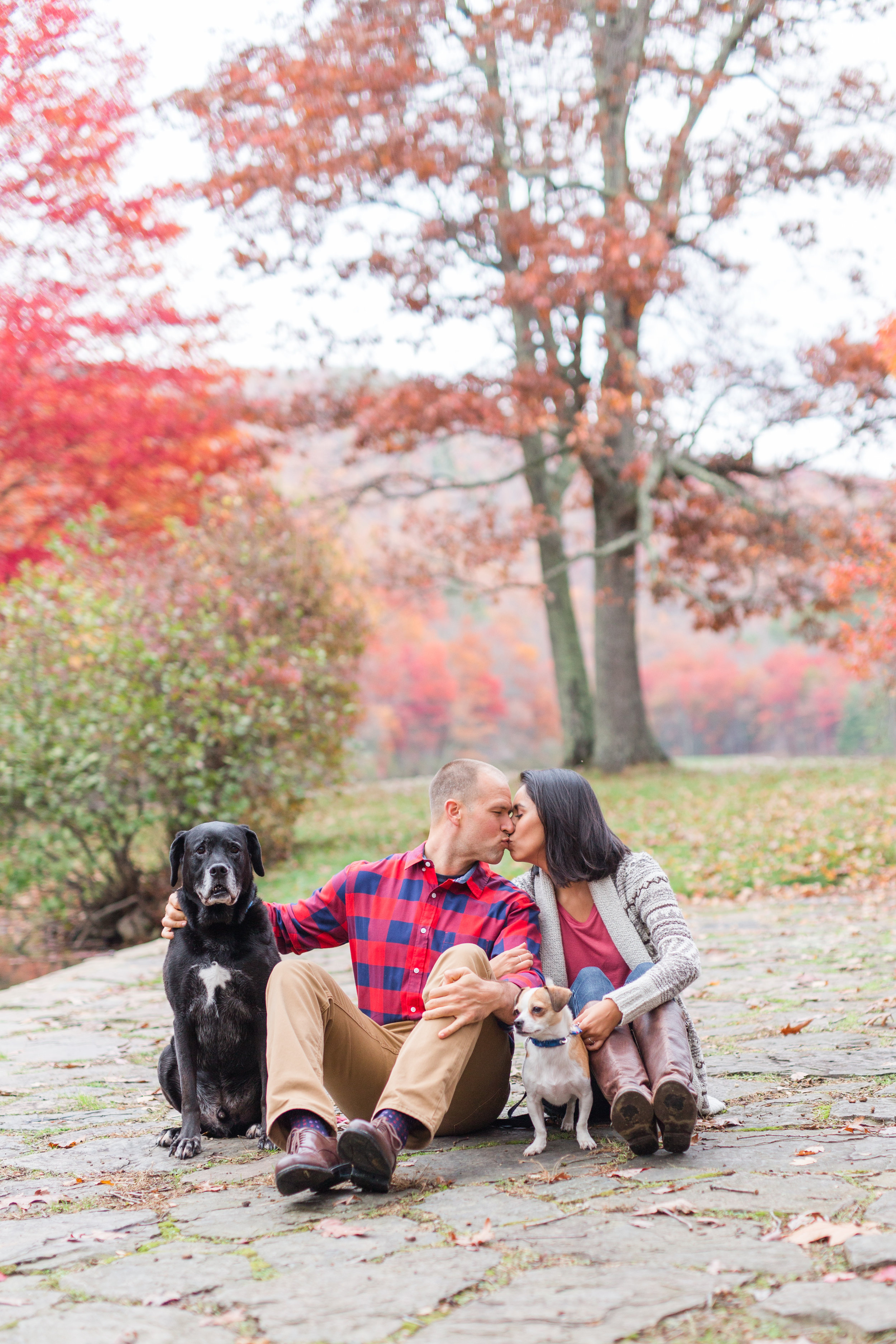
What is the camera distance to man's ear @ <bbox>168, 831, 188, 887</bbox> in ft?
12.3

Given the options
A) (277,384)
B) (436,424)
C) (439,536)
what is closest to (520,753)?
(277,384)

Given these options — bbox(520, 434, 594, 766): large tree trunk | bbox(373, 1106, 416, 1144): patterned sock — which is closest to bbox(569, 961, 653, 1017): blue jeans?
bbox(373, 1106, 416, 1144): patterned sock

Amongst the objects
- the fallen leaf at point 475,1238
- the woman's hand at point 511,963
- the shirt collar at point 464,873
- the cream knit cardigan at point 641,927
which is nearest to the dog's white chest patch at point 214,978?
the shirt collar at point 464,873

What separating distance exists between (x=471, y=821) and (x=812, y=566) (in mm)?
15265

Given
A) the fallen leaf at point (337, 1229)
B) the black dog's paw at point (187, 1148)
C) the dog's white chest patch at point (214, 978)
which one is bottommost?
the black dog's paw at point (187, 1148)

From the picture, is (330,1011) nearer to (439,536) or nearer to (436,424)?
(436,424)

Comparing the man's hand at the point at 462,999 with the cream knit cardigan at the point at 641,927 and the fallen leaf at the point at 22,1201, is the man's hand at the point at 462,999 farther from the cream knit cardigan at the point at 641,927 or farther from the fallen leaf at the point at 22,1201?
the fallen leaf at the point at 22,1201

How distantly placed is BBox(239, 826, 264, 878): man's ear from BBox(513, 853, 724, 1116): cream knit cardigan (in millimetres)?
890

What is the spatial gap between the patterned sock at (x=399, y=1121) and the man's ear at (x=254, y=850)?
3.36ft

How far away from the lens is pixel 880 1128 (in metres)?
3.30

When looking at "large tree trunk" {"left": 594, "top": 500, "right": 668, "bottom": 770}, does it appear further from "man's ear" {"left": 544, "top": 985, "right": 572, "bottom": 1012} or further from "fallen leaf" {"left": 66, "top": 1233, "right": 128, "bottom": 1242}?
"fallen leaf" {"left": 66, "top": 1233, "right": 128, "bottom": 1242}

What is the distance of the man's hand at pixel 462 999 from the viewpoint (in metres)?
3.10

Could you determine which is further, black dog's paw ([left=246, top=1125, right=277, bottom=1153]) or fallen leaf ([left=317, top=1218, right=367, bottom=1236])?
black dog's paw ([left=246, top=1125, right=277, bottom=1153])

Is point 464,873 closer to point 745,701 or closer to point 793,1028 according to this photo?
point 793,1028
